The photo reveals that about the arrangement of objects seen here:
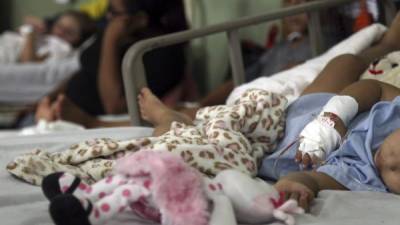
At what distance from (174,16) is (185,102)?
1.45 feet

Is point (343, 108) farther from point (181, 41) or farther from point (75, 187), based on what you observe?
point (75, 187)

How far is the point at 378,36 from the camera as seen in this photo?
1801mm

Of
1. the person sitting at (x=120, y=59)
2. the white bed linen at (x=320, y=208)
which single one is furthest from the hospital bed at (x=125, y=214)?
the person sitting at (x=120, y=59)

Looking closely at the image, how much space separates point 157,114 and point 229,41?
40 cm

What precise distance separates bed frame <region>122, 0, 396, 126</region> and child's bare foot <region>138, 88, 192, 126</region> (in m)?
0.03

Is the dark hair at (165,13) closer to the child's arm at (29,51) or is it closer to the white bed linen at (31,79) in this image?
the white bed linen at (31,79)

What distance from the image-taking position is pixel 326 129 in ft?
3.84

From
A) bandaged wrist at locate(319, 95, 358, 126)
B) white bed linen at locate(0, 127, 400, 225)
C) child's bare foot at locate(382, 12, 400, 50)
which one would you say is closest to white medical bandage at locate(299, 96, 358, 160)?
bandaged wrist at locate(319, 95, 358, 126)

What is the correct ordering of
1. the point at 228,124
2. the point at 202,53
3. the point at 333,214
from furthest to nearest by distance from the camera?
the point at 202,53 < the point at 228,124 < the point at 333,214

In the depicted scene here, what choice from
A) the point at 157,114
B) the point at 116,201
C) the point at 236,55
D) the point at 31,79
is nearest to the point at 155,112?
the point at 157,114

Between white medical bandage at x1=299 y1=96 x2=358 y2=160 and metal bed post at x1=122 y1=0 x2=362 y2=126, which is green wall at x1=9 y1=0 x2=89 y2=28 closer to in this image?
metal bed post at x1=122 y1=0 x2=362 y2=126

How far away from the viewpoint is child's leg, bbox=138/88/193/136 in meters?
1.36

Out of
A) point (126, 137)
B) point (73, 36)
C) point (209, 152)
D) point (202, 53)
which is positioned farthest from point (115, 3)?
point (209, 152)

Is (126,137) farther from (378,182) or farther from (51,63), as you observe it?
(51,63)
